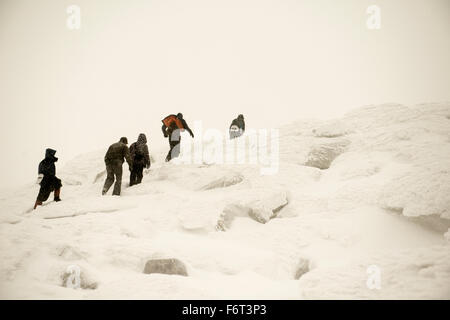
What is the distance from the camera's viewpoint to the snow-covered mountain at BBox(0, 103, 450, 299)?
17.1 ft

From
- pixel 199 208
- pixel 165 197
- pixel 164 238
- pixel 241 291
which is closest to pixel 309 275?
pixel 241 291

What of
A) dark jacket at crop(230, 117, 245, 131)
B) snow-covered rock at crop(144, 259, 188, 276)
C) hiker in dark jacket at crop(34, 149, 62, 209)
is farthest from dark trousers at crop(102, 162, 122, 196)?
dark jacket at crop(230, 117, 245, 131)

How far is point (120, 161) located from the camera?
493 inches

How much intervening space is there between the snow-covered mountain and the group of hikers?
76 centimetres

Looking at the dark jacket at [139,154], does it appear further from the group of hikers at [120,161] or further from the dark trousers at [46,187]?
→ the dark trousers at [46,187]

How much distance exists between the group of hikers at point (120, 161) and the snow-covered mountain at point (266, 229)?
76 centimetres

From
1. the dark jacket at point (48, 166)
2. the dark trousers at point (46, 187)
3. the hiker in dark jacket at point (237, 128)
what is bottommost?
the dark trousers at point (46, 187)

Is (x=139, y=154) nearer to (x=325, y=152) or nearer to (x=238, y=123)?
(x=238, y=123)

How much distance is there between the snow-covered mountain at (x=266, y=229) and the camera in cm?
523

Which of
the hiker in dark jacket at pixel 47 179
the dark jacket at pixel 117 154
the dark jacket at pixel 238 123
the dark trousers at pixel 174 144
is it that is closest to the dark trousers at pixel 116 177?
the dark jacket at pixel 117 154

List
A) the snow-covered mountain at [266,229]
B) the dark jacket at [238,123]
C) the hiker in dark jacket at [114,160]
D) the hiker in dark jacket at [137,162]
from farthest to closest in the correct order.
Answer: the dark jacket at [238,123] < the hiker in dark jacket at [137,162] < the hiker in dark jacket at [114,160] < the snow-covered mountain at [266,229]

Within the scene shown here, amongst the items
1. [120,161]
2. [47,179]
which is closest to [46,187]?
[47,179]

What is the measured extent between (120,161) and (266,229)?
7.02m

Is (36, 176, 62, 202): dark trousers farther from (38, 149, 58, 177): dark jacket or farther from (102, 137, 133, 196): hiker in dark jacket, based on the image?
(102, 137, 133, 196): hiker in dark jacket
